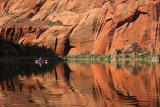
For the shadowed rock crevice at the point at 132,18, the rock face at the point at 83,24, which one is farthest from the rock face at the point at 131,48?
the shadowed rock crevice at the point at 132,18

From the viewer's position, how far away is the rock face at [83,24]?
291 feet

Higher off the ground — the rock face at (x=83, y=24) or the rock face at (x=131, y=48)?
the rock face at (x=83, y=24)

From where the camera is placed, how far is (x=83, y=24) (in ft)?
341

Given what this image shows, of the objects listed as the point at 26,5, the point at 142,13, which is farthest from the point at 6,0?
the point at 142,13

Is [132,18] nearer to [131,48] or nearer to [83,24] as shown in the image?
[131,48]

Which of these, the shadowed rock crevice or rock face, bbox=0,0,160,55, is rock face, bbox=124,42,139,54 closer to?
rock face, bbox=0,0,160,55

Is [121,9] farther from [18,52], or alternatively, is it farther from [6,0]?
[6,0]

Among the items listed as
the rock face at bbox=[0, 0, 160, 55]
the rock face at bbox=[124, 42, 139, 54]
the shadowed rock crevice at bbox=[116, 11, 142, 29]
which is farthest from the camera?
the shadowed rock crevice at bbox=[116, 11, 142, 29]

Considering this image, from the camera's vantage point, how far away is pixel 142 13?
89875mm

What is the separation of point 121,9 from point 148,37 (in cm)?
1183

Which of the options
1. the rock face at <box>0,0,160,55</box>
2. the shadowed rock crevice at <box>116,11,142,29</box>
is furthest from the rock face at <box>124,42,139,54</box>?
the shadowed rock crevice at <box>116,11,142,29</box>

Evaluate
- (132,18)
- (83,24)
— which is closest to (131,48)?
(132,18)

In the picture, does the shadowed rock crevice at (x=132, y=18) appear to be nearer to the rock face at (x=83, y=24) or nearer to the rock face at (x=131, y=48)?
the rock face at (x=83, y=24)

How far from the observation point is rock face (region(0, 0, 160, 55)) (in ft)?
291
